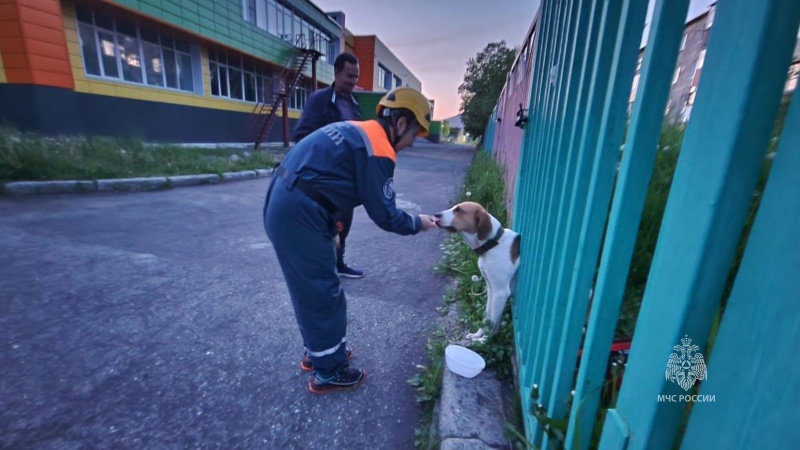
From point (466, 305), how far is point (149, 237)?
3.99 meters

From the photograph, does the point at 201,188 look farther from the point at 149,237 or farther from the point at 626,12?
the point at 626,12

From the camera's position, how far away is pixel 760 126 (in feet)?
1.63

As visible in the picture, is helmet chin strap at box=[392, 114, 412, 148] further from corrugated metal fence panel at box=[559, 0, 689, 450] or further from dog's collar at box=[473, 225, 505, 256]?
corrugated metal fence panel at box=[559, 0, 689, 450]

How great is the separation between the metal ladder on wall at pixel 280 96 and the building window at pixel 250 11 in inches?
93.6

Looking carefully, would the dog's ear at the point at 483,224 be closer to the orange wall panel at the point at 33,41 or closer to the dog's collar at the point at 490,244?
the dog's collar at the point at 490,244

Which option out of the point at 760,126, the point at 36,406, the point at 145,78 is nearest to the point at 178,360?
the point at 36,406

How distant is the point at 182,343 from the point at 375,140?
6.31ft

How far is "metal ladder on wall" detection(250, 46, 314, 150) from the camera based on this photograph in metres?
14.9

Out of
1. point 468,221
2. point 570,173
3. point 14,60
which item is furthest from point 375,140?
point 14,60

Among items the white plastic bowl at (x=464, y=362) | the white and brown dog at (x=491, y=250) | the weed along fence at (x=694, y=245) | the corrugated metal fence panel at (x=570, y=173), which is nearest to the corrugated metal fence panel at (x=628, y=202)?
the weed along fence at (x=694, y=245)

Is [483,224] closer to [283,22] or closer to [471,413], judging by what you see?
[471,413]

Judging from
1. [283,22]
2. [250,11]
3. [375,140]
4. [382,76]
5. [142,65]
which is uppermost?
[382,76]

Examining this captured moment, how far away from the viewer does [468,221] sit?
100.0 inches

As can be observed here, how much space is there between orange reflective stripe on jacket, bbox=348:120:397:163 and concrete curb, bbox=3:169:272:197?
6890 mm
